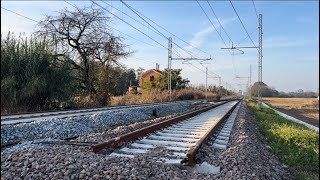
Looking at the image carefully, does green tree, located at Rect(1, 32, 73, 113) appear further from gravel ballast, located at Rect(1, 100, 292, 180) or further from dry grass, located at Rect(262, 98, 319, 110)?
dry grass, located at Rect(262, 98, 319, 110)

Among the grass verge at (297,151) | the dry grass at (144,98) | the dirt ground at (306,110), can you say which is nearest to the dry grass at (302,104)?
the dirt ground at (306,110)

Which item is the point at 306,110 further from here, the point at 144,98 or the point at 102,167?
the point at 102,167

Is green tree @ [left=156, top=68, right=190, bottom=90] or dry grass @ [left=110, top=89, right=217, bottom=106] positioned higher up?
green tree @ [left=156, top=68, right=190, bottom=90]

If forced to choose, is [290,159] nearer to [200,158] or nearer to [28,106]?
[200,158]

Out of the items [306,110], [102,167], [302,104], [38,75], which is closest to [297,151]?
[102,167]

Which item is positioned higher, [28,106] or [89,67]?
[89,67]

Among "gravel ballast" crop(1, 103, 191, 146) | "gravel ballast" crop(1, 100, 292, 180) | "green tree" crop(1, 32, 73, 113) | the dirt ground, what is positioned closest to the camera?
"gravel ballast" crop(1, 100, 292, 180)

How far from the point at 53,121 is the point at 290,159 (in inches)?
Result: 269

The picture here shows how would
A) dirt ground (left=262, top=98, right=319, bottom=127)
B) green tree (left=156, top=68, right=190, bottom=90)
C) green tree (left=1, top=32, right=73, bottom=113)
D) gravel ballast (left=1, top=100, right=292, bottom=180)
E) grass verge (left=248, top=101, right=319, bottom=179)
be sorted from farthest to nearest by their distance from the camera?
green tree (left=156, top=68, right=190, bottom=90)
dirt ground (left=262, top=98, right=319, bottom=127)
green tree (left=1, top=32, right=73, bottom=113)
grass verge (left=248, top=101, right=319, bottom=179)
gravel ballast (left=1, top=100, right=292, bottom=180)

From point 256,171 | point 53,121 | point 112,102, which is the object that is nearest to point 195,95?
point 112,102

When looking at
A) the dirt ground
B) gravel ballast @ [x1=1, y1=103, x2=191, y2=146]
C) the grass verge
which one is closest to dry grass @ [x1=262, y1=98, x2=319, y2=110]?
the dirt ground

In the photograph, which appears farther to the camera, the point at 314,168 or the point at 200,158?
the point at 314,168

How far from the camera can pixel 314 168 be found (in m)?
8.95

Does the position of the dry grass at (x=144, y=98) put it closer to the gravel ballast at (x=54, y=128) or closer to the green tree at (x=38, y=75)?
the green tree at (x=38, y=75)
